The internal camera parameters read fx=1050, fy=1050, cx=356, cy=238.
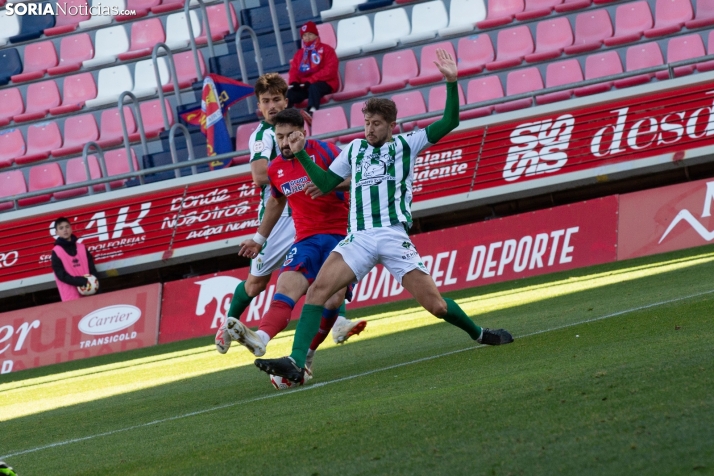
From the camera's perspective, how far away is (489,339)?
7.25 metres

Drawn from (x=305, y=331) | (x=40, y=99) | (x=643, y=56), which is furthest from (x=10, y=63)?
(x=305, y=331)

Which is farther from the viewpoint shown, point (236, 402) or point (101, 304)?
point (101, 304)

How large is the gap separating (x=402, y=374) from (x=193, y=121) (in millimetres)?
11129

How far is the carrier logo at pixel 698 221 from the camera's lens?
13125 millimetres

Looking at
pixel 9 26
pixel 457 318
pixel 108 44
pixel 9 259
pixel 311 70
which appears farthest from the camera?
pixel 9 26

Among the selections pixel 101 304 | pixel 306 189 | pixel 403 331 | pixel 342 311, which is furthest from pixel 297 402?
pixel 101 304

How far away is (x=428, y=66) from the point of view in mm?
17203

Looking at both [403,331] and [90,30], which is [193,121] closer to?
[90,30]

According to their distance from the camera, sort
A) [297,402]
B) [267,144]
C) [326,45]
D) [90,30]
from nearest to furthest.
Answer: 1. [297,402]
2. [267,144]
3. [326,45]
4. [90,30]

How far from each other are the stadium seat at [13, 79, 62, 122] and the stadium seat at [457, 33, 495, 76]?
7.45m

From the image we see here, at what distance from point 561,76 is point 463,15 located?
2.23 m

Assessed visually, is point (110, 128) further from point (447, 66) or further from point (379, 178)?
point (447, 66)

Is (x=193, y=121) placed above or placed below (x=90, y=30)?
below

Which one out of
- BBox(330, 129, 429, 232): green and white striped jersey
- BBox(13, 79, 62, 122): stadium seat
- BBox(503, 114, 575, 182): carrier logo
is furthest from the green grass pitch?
BBox(13, 79, 62, 122): stadium seat
